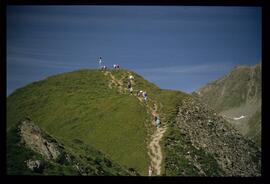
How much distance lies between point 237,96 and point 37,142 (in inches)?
2754

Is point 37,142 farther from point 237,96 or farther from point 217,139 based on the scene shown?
point 237,96

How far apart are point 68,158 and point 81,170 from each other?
0.75m

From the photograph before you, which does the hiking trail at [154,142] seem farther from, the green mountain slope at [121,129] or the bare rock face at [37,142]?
the bare rock face at [37,142]

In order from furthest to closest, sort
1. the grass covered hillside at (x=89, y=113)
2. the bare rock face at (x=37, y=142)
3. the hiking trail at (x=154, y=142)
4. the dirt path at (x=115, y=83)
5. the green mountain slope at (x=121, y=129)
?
the dirt path at (x=115, y=83)
the grass covered hillside at (x=89, y=113)
the hiking trail at (x=154, y=142)
the green mountain slope at (x=121, y=129)
the bare rock face at (x=37, y=142)

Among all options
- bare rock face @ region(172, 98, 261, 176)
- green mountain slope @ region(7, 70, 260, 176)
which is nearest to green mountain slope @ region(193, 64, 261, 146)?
bare rock face @ region(172, 98, 261, 176)

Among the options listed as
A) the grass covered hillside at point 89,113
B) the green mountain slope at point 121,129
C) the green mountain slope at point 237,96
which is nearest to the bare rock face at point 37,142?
the green mountain slope at point 121,129

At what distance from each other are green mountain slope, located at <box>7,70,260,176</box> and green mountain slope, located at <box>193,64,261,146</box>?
2044 mm

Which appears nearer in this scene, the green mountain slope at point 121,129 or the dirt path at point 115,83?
the green mountain slope at point 121,129

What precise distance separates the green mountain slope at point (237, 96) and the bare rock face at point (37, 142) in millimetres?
8188

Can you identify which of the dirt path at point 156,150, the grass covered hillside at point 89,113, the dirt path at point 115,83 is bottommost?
the dirt path at point 156,150

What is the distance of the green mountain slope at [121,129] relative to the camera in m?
22.9

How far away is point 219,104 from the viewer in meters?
84.3

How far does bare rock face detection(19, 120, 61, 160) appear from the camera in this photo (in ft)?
62.9
